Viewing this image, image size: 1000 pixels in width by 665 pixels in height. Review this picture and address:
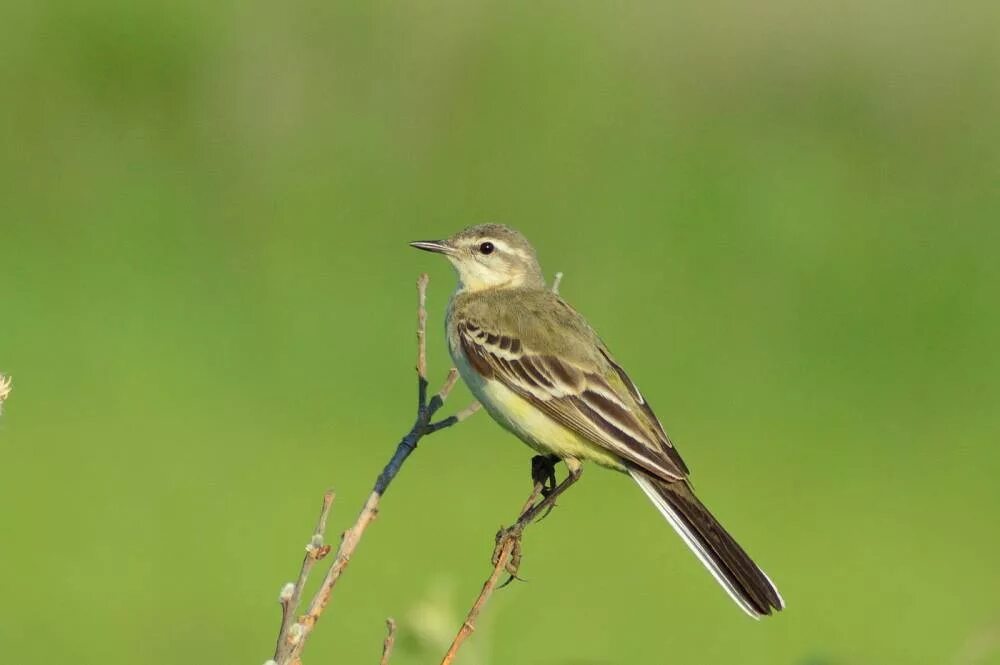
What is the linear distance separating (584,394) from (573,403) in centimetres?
8

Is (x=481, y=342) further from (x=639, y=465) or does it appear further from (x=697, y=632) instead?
(x=697, y=632)

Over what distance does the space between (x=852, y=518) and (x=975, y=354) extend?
2.37m

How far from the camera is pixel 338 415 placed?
11.0m

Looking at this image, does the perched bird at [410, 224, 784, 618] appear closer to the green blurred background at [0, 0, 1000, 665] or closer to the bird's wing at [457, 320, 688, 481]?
the bird's wing at [457, 320, 688, 481]

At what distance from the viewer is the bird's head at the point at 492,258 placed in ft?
20.2

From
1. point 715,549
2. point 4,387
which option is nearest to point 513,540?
point 715,549

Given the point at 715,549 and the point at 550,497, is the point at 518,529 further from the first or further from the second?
the point at 715,549

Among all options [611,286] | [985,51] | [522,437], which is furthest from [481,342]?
[985,51]

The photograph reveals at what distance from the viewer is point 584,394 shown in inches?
206

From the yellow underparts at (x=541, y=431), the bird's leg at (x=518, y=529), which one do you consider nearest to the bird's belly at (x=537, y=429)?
the yellow underparts at (x=541, y=431)

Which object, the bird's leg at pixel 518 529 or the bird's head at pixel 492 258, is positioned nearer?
the bird's leg at pixel 518 529

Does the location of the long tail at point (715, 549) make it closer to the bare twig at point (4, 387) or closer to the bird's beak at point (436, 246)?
the bird's beak at point (436, 246)

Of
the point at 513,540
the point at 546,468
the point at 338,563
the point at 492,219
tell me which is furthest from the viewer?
the point at 492,219

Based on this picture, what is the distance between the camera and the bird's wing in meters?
5.01
